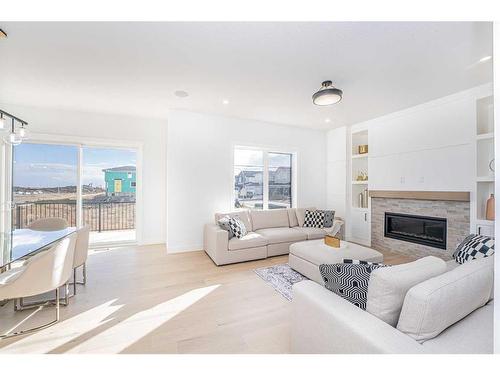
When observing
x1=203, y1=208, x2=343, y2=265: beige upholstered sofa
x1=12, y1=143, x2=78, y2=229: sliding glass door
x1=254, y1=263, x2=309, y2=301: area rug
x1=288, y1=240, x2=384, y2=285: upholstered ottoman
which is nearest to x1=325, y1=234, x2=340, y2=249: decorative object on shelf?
x1=288, y1=240, x2=384, y2=285: upholstered ottoman

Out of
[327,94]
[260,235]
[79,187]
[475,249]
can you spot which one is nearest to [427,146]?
[475,249]

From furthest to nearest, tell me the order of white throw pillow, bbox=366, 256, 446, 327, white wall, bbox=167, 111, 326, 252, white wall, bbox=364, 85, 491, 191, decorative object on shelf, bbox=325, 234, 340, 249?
white wall, bbox=167, 111, 326, 252 → white wall, bbox=364, 85, 491, 191 → decorative object on shelf, bbox=325, 234, 340, 249 → white throw pillow, bbox=366, 256, 446, 327

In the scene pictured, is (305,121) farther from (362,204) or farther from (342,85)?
(362,204)

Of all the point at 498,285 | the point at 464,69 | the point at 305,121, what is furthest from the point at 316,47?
the point at 305,121

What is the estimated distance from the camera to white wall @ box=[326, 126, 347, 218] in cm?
502

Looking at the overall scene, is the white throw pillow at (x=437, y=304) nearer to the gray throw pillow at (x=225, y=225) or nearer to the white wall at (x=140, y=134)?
the gray throw pillow at (x=225, y=225)

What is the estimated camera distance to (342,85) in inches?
117

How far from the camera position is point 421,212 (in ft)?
12.3

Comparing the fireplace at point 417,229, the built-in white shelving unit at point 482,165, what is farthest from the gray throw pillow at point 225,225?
the built-in white shelving unit at point 482,165

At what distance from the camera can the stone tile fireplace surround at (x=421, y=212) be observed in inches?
128

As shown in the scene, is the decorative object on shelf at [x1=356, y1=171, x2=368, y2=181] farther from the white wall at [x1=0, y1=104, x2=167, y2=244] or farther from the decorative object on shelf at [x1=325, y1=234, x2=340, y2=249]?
the white wall at [x1=0, y1=104, x2=167, y2=244]

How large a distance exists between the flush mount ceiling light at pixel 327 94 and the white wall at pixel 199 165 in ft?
6.88

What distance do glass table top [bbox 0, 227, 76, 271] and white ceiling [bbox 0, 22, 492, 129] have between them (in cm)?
193

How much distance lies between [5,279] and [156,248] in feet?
8.16
